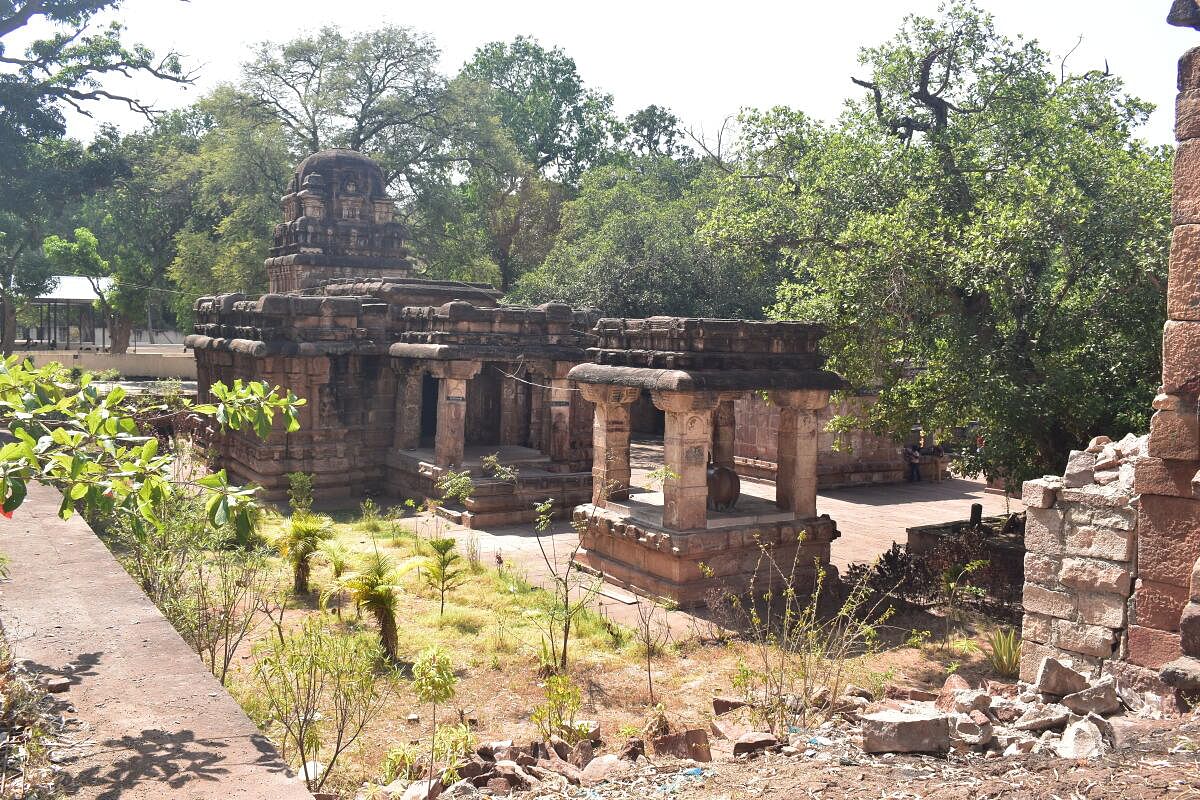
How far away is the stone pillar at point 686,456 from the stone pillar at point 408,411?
24.5 ft

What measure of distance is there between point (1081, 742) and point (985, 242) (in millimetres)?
6202

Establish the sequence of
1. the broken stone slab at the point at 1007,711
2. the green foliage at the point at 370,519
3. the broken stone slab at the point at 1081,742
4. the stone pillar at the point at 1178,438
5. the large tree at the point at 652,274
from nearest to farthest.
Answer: the broken stone slab at the point at 1081,742
the broken stone slab at the point at 1007,711
the stone pillar at the point at 1178,438
the green foliage at the point at 370,519
the large tree at the point at 652,274

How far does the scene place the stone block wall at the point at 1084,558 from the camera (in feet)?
22.1

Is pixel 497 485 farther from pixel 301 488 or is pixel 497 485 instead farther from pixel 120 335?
pixel 120 335

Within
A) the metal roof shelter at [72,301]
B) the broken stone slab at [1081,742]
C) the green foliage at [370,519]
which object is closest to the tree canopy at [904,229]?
the broken stone slab at [1081,742]

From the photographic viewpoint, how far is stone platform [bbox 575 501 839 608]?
1093 cm

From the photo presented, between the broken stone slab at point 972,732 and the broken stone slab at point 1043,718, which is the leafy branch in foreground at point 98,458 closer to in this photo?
the broken stone slab at point 972,732

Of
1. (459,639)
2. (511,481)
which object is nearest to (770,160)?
(511,481)

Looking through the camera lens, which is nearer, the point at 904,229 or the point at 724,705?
the point at 724,705

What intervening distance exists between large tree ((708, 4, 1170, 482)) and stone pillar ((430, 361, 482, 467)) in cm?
513

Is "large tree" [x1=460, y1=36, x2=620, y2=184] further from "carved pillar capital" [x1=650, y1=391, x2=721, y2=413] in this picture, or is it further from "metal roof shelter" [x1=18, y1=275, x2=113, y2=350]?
"carved pillar capital" [x1=650, y1=391, x2=721, y2=413]

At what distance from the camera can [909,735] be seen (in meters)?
5.28

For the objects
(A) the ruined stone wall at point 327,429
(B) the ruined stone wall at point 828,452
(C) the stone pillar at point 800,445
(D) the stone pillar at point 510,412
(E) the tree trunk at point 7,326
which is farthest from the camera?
(E) the tree trunk at point 7,326

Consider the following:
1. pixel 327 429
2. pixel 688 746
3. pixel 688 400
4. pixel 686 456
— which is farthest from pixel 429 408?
pixel 688 746
